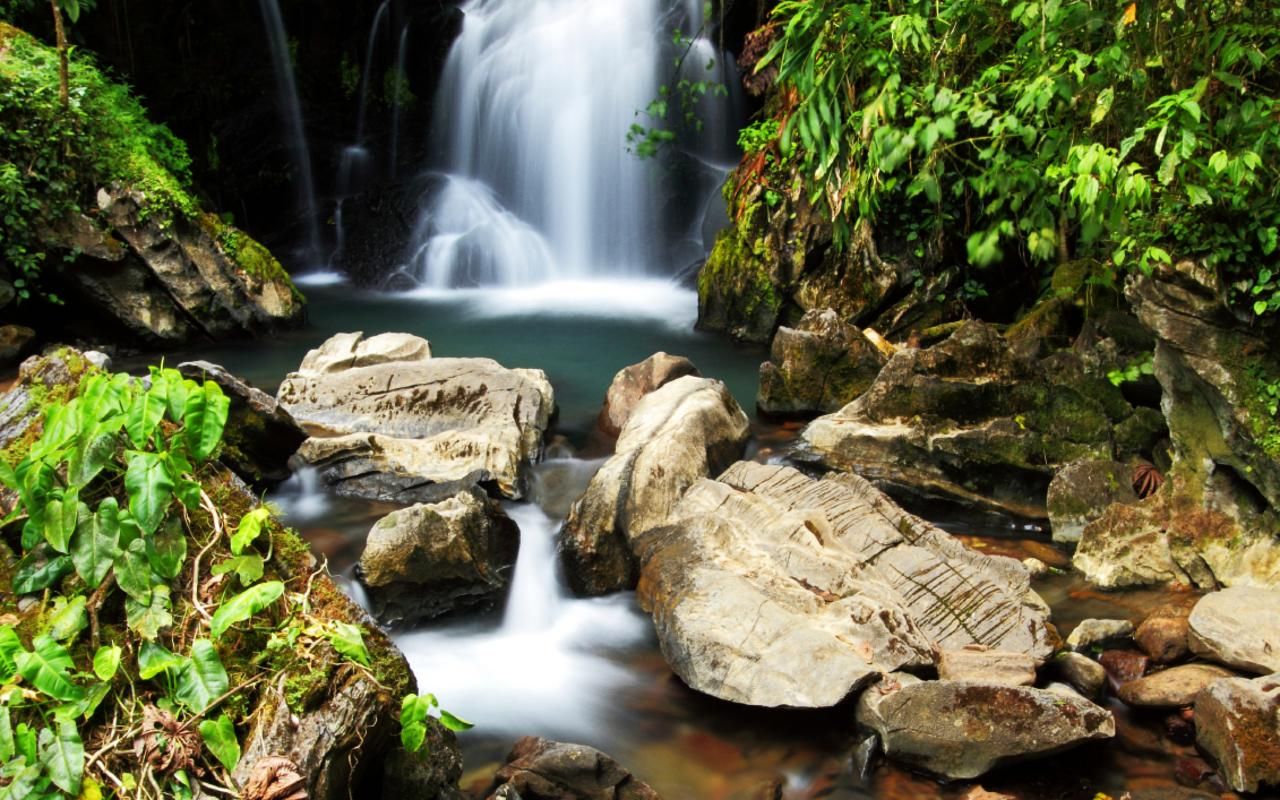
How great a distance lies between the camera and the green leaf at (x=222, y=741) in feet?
8.00

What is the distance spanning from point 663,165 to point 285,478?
383 inches

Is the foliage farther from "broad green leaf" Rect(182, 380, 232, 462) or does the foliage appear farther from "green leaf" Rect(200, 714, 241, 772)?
"green leaf" Rect(200, 714, 241, 772)

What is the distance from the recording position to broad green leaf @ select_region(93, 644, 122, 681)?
2.49 meters

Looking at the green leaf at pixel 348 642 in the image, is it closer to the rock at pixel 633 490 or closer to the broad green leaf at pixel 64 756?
the broad green leaf at pixel 64 756

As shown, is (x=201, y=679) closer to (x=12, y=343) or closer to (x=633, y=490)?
(x=633, y=490)

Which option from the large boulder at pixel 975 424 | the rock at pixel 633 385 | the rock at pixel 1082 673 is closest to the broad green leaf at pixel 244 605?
the rock at pixel 1082 673

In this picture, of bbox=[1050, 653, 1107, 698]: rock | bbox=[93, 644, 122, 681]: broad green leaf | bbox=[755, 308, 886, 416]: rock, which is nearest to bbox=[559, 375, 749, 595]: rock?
bbox=[755, 308, 886, 416]: rock

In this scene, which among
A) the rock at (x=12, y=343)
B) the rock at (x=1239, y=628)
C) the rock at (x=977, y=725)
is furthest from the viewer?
the rock at (x=12, y=343)

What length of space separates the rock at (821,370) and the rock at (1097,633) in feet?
11.5

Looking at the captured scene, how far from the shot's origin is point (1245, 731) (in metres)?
3.67

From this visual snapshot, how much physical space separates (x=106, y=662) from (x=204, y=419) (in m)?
0.83

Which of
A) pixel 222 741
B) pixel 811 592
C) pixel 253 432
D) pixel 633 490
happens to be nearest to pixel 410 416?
pixel 253 432

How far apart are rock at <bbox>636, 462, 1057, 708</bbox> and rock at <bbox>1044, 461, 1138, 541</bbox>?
3.75 ft

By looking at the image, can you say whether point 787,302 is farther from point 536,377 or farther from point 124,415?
point 124,415
